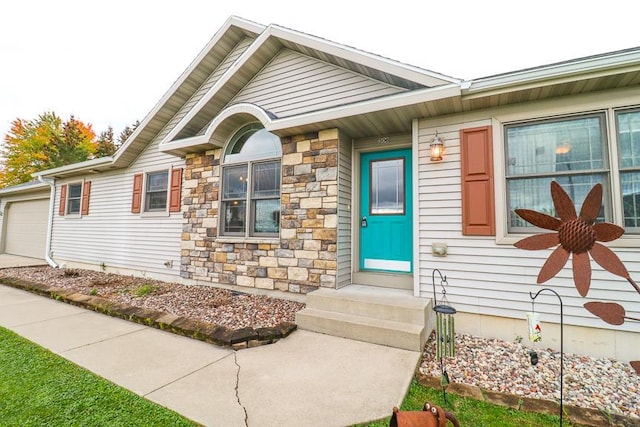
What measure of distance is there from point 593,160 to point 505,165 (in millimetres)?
836

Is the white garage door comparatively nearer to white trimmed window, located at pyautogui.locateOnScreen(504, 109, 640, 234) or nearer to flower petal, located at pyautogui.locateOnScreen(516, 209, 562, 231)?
flower petal, located at pyautogui.locateOnScreen(516, 209, 562, 231)

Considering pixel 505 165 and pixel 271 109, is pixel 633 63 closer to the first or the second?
pixel 505 165

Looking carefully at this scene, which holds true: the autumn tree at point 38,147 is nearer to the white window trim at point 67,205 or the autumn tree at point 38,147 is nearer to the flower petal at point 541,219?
the white window trim at point 67,205

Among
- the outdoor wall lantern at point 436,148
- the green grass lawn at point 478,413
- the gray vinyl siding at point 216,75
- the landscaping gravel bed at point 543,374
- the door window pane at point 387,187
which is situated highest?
the gray vinyl siding at point 216,75

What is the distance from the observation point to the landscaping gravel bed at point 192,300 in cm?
387

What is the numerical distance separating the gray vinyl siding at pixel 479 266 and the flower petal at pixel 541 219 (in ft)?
8.12

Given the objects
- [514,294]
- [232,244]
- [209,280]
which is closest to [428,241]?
[514,294]

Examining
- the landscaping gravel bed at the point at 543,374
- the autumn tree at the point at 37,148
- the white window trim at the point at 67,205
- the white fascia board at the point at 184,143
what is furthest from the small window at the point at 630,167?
the autumn tree at the point at 37,148

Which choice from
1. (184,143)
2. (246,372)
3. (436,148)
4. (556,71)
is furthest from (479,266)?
(184,143)

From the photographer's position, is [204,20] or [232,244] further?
[204,20]

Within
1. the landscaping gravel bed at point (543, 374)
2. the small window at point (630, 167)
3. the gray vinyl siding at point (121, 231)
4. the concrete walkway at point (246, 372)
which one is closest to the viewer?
the concrete walkway at point (246, 372)

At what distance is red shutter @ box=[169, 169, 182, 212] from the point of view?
6411 millimetres

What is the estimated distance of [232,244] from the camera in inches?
207

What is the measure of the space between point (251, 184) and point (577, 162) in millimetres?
4787
